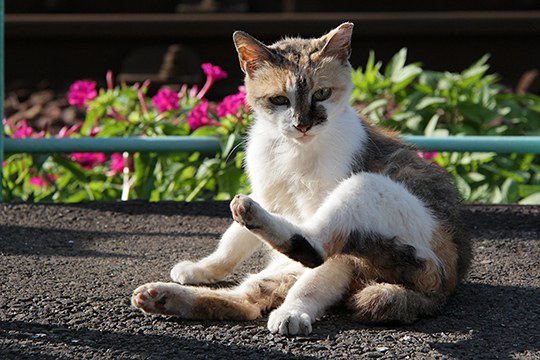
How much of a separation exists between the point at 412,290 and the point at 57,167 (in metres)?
3.37

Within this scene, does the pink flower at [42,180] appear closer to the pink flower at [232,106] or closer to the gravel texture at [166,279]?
the gravel texture at [166,279]

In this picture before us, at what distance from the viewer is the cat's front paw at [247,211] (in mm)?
3385

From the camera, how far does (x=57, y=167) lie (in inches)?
251

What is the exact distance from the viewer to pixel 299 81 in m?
3.84

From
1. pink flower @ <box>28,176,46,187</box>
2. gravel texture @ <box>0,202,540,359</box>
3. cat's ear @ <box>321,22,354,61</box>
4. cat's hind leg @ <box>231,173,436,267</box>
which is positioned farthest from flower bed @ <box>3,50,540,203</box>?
cat's hind leg @ <box>231,173,436,267</box>

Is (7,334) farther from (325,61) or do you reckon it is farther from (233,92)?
(233,92)

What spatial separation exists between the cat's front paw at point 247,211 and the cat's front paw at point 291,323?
13.2 inches

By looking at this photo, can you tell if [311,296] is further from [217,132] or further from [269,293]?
[217,132]

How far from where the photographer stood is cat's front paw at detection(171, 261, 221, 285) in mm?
4051

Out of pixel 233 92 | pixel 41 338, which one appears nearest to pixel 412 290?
pixel 41 338

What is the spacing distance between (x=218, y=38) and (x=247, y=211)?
5.78m

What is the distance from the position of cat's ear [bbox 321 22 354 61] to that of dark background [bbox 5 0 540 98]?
185 inches

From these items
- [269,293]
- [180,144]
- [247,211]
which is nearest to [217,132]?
[180,144]

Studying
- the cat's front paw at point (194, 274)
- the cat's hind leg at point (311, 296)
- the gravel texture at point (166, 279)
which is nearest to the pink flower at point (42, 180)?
the gravel texture at point (166, 279)
